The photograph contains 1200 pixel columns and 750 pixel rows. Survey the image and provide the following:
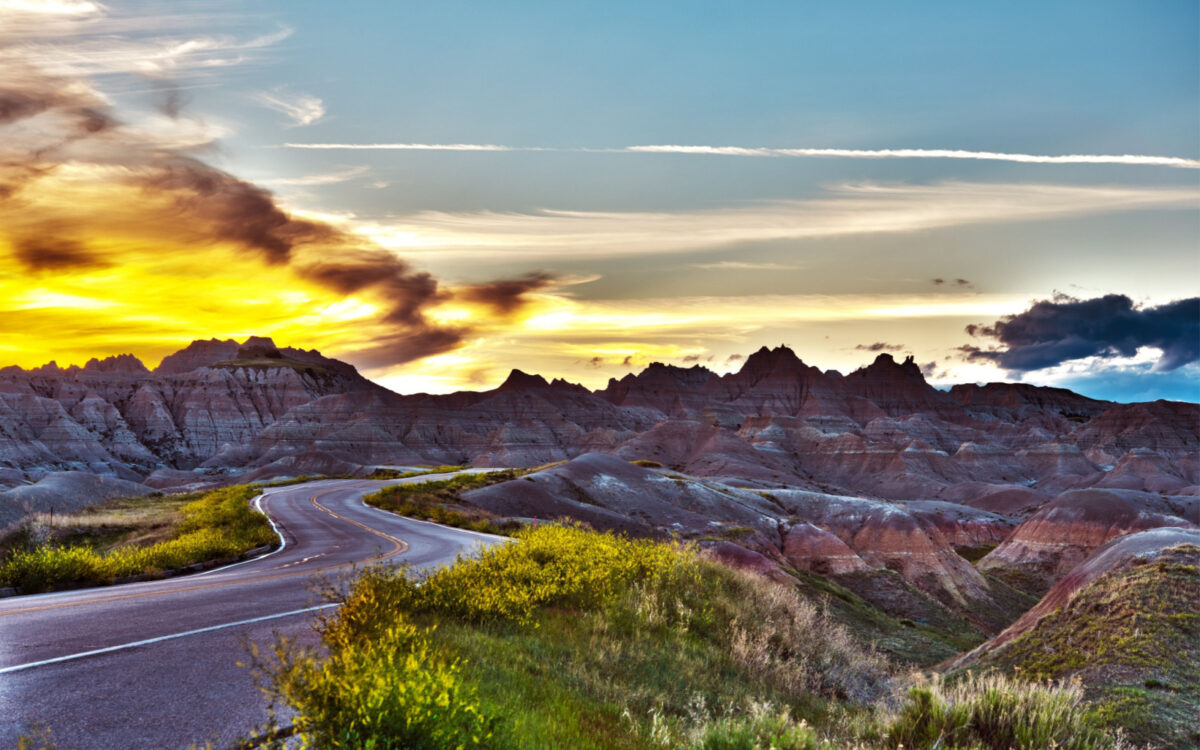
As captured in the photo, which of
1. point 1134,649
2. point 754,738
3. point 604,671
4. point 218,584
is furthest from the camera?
point 1134,649

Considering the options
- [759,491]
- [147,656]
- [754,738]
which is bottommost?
[759,491]

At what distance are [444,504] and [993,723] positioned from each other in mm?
45398

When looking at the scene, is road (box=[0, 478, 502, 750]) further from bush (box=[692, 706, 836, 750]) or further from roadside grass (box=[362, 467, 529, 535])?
roadside grass (box=[362, 467, 529, 535])

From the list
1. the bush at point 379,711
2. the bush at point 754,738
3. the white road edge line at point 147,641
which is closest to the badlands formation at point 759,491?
the white road edge line at point 147,641

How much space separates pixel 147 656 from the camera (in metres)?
10.4

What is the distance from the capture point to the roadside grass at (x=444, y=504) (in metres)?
41.1

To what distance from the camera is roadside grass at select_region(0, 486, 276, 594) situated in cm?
1886

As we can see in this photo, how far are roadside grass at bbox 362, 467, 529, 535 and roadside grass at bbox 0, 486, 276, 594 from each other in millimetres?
9779

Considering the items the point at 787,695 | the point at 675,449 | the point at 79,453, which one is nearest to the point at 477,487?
the point at 787,695

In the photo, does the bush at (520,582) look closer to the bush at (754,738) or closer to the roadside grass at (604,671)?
the roadside grass at (604,671)

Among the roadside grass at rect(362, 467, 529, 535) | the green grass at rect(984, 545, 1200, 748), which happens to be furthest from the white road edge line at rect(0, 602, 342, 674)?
the roadside grass at rect(362, 467, 529, 535)

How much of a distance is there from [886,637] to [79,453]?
178699mm

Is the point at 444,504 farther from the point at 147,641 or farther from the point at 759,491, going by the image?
the point at 759,491

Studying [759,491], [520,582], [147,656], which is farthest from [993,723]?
[759,491]
